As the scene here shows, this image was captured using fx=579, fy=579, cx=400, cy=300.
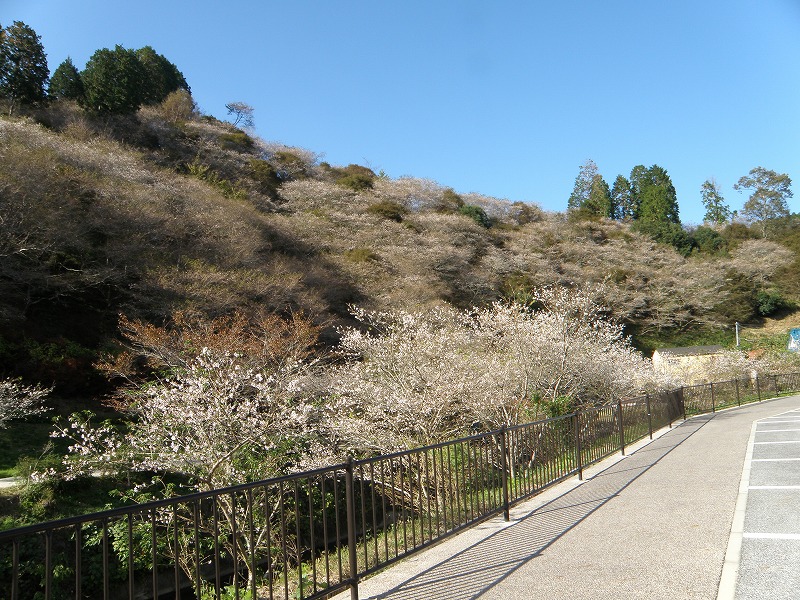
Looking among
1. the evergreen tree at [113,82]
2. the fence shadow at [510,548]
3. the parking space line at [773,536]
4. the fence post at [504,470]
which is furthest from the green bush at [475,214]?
the parking space line at [773,536]

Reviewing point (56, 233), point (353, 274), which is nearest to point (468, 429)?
point (56, 233)

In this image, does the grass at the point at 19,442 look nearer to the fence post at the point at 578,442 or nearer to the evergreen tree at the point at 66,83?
the fence post at the point at 578,442

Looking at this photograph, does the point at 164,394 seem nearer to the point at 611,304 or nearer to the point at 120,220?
the point at 120,220

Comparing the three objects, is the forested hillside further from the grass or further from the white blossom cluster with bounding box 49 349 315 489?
the white blossom cluster with bounding box 49 349 315 489

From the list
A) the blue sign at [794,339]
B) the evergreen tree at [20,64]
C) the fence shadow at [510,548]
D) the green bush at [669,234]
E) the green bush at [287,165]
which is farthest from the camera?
the green bush at [669,234]

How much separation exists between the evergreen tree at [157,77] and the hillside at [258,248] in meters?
1.56

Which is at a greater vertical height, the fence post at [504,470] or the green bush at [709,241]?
the green bush at [709,241]

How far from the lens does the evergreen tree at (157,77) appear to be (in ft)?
135

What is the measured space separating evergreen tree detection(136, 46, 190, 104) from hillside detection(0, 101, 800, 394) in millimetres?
1558

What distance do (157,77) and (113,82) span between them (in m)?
10.4

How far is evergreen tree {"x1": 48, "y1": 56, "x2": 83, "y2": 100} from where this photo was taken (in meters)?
34.7

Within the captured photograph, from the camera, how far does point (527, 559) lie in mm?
5219

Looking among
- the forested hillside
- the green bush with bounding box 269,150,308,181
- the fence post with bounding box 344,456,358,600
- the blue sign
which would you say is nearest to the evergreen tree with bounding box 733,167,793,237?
the forested hillside

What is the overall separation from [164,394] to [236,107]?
54.2 meters
